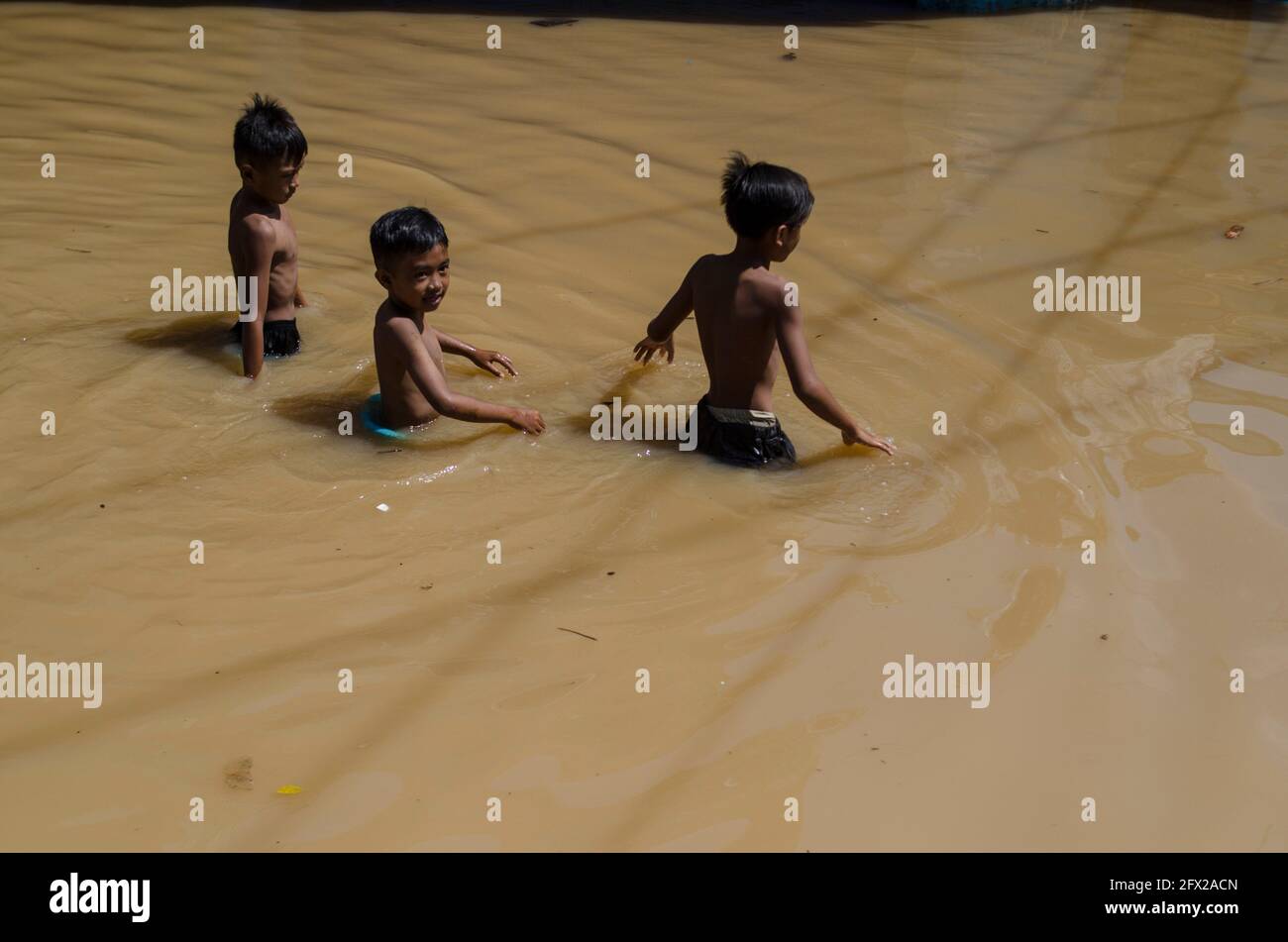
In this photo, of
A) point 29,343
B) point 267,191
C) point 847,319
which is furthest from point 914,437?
point 29,343

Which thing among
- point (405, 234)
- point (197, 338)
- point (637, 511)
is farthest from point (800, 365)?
point (197, 338)

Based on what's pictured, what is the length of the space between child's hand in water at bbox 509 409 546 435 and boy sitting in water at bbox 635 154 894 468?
0.47 meters

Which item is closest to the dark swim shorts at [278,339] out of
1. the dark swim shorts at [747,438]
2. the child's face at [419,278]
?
the child's face at [419,278]

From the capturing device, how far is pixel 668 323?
157 inches

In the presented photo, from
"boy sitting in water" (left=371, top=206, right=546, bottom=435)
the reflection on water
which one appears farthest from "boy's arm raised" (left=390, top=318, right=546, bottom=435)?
the reflection on water

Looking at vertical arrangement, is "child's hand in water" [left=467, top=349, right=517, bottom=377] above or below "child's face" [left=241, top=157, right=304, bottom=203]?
below

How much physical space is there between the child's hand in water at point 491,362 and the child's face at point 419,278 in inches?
17.1

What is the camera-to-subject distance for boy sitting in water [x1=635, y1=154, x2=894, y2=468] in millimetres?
3551

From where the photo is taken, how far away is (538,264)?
16.9ft

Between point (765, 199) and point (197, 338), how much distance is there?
2044 millimetres

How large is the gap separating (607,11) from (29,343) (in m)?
5.37

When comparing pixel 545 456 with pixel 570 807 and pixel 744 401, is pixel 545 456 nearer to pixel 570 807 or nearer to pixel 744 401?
pixel 744 401

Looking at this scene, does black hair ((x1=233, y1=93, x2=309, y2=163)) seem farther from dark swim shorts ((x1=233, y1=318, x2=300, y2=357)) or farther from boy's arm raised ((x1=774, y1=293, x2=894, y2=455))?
boy's arm raised ((x1=774, y1=293, x2=894, y2=455))

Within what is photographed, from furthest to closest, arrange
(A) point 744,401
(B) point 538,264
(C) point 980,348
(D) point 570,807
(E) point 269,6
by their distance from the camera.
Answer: (E) point 269,6
(B) point 538,264
(C) point 980,348
(A) point 744,401
(D) point 570,807
